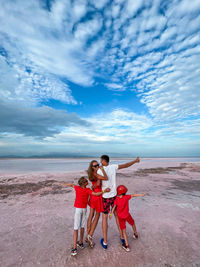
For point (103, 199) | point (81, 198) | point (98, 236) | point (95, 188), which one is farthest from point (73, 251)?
point (95, 188)

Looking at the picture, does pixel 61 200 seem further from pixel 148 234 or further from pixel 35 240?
pixel 148 234

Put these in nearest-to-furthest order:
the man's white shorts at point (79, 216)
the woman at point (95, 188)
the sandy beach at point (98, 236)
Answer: the sandy beach at point (98, 236) → the man's white shorts at point (79, 216) → the woman at point (95, 188)

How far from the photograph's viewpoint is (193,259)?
3395 millimetres

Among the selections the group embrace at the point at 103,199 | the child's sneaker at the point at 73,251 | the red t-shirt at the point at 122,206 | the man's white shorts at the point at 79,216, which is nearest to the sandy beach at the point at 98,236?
the child's sneaker at the point at 73,251

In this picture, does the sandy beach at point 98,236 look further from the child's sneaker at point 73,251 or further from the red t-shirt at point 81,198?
the red t-shirt at point 81,198

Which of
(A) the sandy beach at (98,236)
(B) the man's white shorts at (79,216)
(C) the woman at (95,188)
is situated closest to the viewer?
(A) the sandy beach at (98,236)

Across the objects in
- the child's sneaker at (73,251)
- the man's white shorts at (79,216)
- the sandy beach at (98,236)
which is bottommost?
the sandy beach at (98,236)

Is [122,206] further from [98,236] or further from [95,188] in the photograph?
[98,236]

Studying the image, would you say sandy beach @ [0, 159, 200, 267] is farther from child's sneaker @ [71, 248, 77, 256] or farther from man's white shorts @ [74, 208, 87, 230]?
man's white shorts @ [74, 208, 87, 230]

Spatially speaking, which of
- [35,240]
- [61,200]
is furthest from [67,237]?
[61,200]

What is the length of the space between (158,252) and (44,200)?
6.34 meters

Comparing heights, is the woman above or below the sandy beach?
above

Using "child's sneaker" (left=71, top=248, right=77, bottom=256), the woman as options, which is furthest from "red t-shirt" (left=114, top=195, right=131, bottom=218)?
"child's sneaker" (left=71, top=248, right=77, bottom=256)

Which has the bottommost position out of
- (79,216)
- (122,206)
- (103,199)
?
(79,216)
